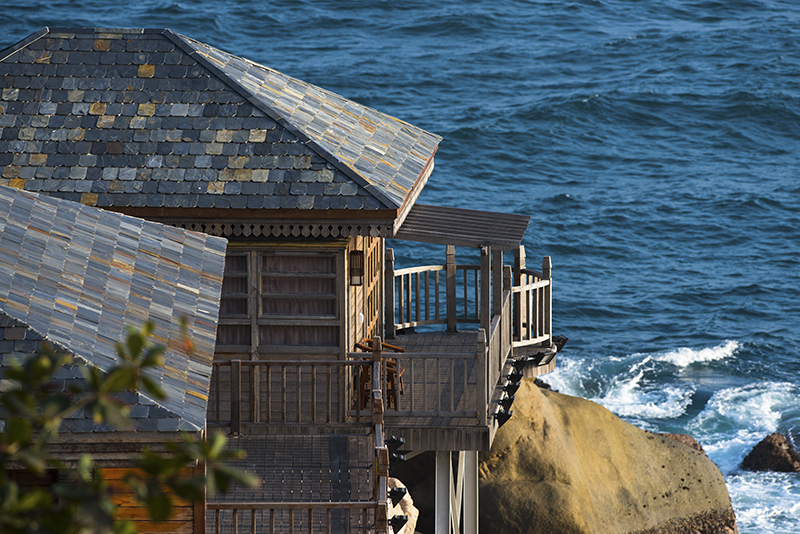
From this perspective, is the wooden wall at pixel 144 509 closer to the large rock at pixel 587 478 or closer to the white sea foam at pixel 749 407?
the large rock at pixel 587 478

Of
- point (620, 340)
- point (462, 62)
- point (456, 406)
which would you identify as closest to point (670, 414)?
point (620, 340)

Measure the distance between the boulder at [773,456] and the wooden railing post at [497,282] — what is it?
47.8 ft

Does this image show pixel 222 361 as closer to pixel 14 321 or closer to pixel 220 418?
pixel 220 418

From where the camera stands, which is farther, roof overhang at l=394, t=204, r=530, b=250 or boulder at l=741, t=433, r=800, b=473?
boulder at l=741, t=433, r=800, b=473

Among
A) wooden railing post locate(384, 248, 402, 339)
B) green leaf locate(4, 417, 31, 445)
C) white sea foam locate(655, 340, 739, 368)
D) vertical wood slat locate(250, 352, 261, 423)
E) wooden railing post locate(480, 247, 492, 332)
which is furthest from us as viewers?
white sea foam locate(655, 340, 739, 368)

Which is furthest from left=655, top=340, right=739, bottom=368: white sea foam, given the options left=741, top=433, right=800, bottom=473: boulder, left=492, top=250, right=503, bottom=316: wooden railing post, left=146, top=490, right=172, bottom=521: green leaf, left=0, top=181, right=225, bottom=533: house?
left=146, top=490, right=172, bottom=521: green leaf

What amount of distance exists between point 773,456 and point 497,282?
14891 millimetres

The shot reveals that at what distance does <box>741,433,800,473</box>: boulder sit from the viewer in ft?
87.9

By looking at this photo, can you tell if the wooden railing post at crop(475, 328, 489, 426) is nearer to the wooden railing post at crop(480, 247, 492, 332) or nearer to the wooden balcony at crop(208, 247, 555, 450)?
the wooden balcony at crop(208, 247, 555, 450)

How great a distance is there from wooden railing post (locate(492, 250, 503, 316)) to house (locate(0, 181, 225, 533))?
4264mm

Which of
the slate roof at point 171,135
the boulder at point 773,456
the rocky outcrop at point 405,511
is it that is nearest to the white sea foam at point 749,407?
the boulder at point 773,456

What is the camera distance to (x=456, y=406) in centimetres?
1441

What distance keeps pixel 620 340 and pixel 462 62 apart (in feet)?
91.0

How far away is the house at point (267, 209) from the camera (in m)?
13.6
